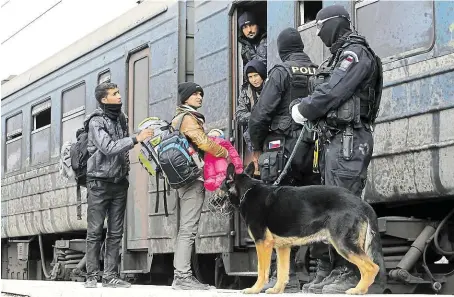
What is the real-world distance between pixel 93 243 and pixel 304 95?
7.83 feet

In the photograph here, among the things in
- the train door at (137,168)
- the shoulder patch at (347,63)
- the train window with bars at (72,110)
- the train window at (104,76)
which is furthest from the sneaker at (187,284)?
the train window with bars at (72,110)

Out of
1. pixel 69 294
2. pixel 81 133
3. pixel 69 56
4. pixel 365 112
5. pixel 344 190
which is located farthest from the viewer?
pixel 69 56

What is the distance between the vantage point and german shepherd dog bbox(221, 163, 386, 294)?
4574 millimetres

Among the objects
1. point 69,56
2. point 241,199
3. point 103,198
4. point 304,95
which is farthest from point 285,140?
point 69,56

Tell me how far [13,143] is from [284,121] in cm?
913

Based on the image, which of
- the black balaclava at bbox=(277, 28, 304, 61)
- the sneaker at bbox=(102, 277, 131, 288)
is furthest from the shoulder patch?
the sneaker at bbox=(102, 277, 131, 288)

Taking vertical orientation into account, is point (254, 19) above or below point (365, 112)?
above

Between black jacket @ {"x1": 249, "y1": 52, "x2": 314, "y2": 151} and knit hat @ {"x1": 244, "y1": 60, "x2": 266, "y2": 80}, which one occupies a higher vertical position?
knit hat @ {"x1": 244, "y1": 60, "x2": 266, "y2": 80}

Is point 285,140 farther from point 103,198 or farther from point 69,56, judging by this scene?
point 69,56

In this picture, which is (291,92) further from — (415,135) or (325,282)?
(325,282)

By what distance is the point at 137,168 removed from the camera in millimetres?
9094

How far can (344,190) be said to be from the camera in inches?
185

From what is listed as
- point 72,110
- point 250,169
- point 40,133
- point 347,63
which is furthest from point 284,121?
point 40,133

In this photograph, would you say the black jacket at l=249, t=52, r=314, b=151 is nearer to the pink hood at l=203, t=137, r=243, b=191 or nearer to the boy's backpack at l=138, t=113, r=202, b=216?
the pink hood at l=203, t=137, r=243, b=191
